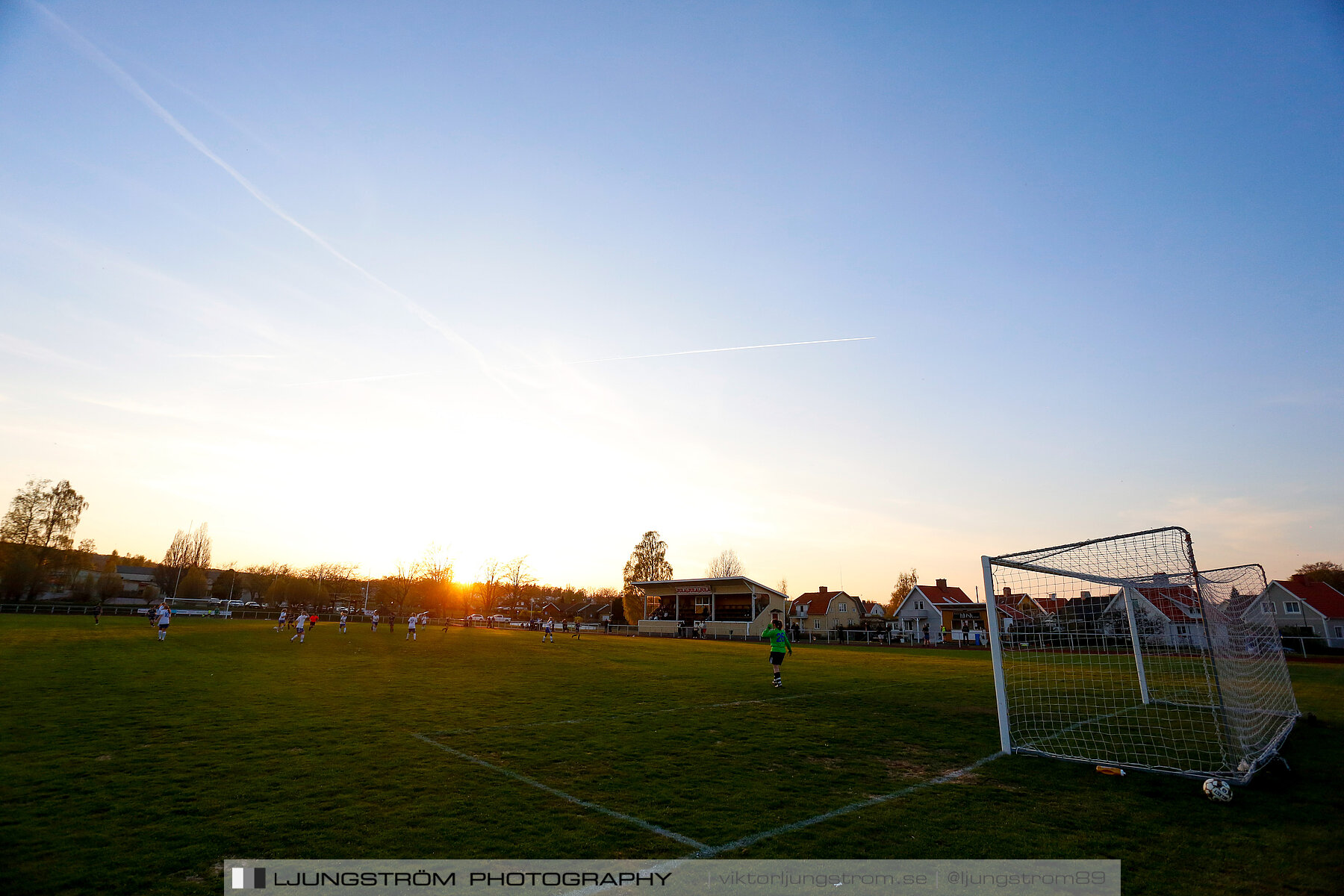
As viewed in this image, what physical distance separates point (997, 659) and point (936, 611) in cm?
6610

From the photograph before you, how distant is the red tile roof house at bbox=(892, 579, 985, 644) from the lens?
6556 centimetres

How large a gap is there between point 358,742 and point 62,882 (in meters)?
4.90

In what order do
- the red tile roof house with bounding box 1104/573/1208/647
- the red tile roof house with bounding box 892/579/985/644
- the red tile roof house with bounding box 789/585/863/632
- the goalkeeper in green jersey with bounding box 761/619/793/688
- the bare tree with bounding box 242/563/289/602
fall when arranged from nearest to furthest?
the red tile roof house with bounding box 1104/573/1208/647
the goalkeeper in green jersey with bounding box 761/619/793/688
the red tile roof house with bounding box 892/579/985/644
the red tile roof house with bounding box 789/585/863/632
the bare tree with bounding box 242/563/289/602

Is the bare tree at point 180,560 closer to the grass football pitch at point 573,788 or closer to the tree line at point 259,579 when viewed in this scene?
the tree line at point 259,579

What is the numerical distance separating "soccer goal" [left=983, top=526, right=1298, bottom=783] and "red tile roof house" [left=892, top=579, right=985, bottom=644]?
46559 mm

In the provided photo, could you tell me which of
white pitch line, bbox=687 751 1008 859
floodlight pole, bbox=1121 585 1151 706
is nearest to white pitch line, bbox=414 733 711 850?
white pitch line, bbox=687 751 1008 859

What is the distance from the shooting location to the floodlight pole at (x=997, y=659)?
997 centimetres

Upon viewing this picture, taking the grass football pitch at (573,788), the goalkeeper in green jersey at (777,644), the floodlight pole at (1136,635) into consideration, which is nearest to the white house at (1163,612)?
the floodlight pole at (1136,635)

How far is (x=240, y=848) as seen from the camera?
17.7 ft

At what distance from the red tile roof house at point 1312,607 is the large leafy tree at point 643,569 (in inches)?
2654

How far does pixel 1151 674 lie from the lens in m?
21.9

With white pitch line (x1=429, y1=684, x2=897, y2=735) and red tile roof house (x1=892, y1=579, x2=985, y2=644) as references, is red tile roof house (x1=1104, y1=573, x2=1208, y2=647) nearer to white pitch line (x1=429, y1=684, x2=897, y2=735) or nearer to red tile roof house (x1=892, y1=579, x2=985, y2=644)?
white pitch line (x1=429, y1=684, x2=897, y2=735)

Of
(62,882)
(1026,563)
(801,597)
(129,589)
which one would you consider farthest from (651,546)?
(129,589)

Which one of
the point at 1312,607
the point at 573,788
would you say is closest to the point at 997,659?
the point at 573,788
